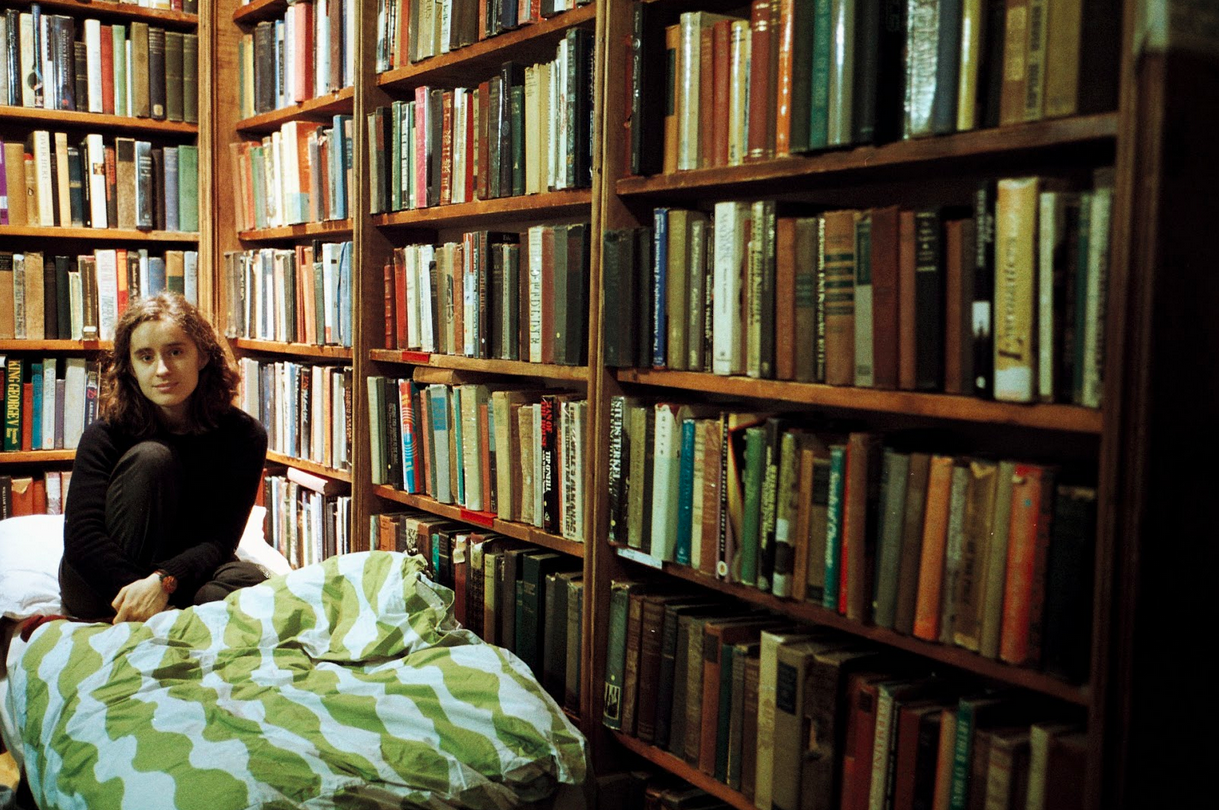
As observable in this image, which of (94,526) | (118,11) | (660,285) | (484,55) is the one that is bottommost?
(94,526)

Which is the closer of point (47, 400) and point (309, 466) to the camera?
point (309, 466)

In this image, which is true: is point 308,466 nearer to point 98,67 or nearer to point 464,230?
point 464,230

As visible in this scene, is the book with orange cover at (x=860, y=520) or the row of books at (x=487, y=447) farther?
the row of books at (x=487, y=447)

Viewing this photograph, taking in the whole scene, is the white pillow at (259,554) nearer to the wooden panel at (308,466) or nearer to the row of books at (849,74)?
the wooden panel at (308,466)

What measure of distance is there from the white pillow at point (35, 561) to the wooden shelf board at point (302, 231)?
2.66 ft

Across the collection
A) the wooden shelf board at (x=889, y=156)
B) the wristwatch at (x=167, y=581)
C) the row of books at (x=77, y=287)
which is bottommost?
the wristwatch at (x=167, y=581)

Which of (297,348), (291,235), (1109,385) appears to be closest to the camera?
(1109,385)

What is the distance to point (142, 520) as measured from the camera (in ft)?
6.84

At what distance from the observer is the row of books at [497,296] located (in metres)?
1.74

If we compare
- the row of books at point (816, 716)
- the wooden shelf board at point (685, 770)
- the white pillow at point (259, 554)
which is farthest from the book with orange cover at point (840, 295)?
the white pillow at point (259, 554)

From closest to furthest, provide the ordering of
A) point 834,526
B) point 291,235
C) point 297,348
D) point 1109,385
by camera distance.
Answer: point 1109,385 → point 834,526 → point 297,348 → point 291,235

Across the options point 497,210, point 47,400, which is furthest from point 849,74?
point 47,400

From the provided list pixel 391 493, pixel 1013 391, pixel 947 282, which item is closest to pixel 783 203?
pixel 947 282

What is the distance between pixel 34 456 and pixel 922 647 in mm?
2624
